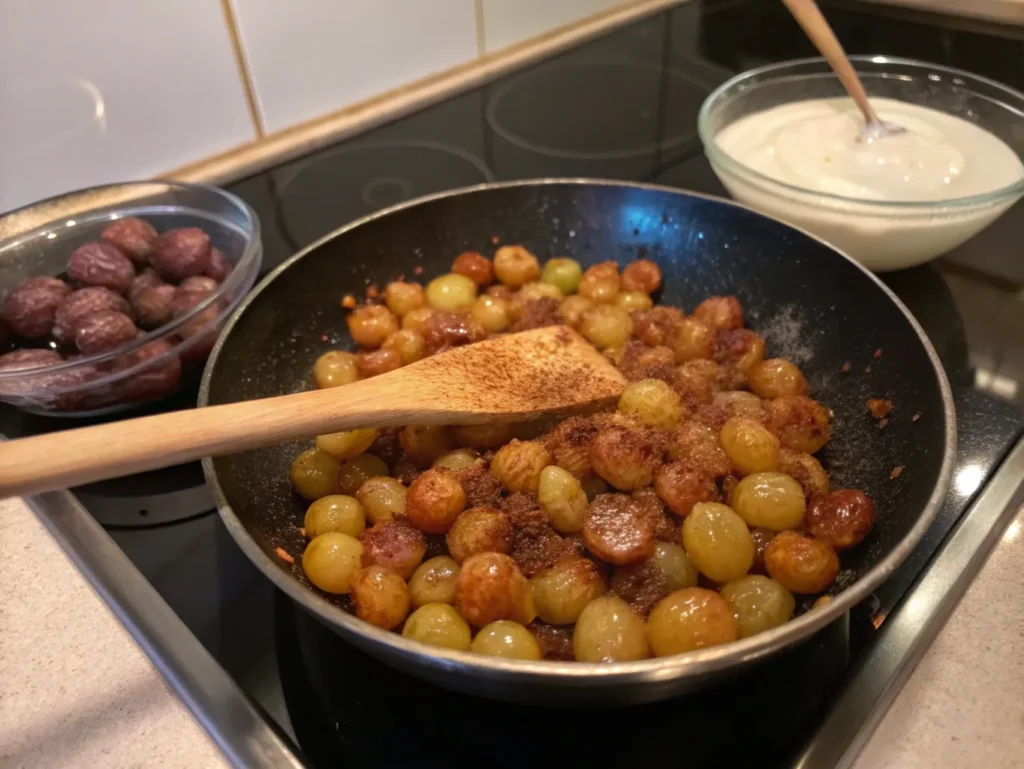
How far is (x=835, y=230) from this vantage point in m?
1.15

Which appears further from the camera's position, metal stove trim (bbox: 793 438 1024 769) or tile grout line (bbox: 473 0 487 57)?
tile grout line (bbox: 473 0 487 57)

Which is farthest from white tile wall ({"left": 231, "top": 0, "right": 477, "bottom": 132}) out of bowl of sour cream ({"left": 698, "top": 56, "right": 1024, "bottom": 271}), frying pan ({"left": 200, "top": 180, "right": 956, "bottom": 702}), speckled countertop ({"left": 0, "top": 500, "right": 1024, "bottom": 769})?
speckled countertop ({"left": 0, "top": 500, "right": 1024, "bottom": 769})

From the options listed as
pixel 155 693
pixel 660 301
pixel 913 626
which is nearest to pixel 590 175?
pixel 660 301

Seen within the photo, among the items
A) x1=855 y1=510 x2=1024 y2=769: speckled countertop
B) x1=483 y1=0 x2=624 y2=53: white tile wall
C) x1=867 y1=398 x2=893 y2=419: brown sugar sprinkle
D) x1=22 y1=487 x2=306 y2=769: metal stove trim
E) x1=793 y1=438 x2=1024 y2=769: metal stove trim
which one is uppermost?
x1=483 y1=0 x2=624 y2=53: white tile wall

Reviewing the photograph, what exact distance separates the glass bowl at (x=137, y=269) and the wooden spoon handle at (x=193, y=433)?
0.33m

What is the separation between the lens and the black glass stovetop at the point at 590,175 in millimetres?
706

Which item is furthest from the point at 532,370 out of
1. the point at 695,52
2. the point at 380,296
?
the point at 695,52

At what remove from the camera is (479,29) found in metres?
1.72

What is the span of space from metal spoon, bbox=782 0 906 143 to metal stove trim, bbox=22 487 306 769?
127 centimetres

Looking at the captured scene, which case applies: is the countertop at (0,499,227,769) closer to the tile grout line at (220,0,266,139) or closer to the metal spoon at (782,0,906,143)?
the tile grout line at (220,0,266,139)

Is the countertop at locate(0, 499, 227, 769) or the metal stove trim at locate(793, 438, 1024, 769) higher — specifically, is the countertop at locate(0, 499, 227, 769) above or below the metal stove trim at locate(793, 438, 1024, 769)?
below

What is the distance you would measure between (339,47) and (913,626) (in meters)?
1.40

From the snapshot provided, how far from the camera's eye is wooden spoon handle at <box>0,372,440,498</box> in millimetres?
579

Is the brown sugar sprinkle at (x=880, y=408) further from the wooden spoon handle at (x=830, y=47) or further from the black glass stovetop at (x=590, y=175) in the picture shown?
the wooden spoon handle at (x=830, y=47)
